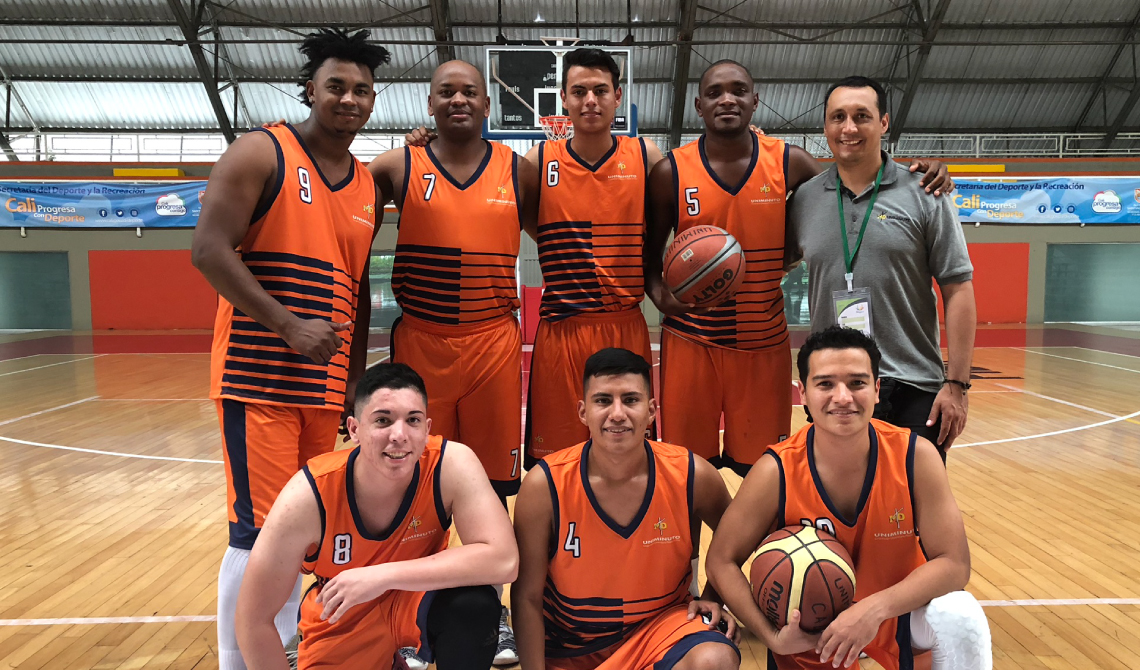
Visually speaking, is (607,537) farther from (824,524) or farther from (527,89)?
(527,89)

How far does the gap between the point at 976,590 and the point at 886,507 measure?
1.57 meters

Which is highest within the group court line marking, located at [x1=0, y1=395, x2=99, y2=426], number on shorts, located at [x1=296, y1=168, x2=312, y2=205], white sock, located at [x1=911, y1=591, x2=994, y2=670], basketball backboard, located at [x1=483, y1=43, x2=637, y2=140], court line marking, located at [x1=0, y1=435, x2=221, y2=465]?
basketball backboard, located at [x1=483, y1=43, x2=637, y2=140]

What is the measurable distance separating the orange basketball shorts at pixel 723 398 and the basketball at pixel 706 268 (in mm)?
321

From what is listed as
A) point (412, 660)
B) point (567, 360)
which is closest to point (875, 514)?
point (567, 360)

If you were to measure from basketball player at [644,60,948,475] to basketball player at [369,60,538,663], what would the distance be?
619 millimetres

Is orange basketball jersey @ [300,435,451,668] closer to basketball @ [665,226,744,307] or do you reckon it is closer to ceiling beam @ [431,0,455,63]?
basketball @ [665,226,744,307]

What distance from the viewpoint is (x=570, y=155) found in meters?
2.96

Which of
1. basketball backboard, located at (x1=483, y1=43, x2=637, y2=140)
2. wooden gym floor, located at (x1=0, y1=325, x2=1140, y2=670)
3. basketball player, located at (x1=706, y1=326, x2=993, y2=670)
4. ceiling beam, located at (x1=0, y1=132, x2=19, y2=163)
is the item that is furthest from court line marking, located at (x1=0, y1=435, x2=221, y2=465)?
ceiling beam, located at (x1=0, y1=132, x2=19, y2=163)

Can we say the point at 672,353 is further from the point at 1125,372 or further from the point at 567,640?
the point at 1125,372

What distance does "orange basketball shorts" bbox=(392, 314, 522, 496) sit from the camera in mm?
2840

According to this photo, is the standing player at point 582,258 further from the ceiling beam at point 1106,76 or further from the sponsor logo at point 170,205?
the ceiling beam at point 1106,76

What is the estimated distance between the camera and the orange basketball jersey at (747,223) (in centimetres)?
290

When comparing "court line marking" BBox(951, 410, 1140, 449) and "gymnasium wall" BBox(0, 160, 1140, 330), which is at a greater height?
"gymnasium wall" BBox(0, 160, 1140, 330)

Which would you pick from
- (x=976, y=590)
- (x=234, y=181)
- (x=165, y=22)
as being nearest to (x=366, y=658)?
(x=234, y=181)
